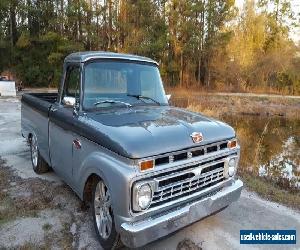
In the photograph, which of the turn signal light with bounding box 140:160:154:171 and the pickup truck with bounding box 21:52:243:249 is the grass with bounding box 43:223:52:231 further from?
the turn signal light with bounding box 140:160:154:171

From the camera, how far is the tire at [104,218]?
394cm

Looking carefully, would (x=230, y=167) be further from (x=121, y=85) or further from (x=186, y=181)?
(x=121, y=85)

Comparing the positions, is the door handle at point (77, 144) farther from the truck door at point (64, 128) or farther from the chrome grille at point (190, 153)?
the chrome grille at point (190, 153)

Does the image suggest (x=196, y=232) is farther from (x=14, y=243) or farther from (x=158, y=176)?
(x=14, y=243)

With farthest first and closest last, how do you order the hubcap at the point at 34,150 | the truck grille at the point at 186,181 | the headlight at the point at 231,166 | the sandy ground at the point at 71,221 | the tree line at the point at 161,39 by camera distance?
the tree line at the point at 161,39
the hubcap at the point at 34,150
the headlight at the point at 231,166
the sandy ground at the point at 71,221
the truck grille at the point at 186,181

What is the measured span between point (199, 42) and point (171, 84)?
19.0 ft

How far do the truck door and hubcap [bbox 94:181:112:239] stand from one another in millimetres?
749

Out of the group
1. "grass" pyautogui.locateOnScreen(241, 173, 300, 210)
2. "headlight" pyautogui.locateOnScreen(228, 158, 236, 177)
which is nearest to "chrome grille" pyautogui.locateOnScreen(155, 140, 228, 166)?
"headlight" pyautogui.locateOnScreen(228, 158, 236, 177)

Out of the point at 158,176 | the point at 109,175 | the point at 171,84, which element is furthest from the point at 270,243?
the point at 171,84

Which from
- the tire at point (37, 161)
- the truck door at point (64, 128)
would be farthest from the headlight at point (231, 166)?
the tire at point (37, 161)

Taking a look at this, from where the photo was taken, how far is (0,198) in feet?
18.4

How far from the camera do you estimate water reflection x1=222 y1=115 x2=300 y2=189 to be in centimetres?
870

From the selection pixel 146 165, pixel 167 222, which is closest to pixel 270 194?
pixel 167 222

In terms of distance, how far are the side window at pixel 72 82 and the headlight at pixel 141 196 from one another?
1.81 meters
